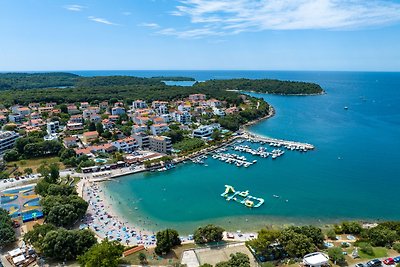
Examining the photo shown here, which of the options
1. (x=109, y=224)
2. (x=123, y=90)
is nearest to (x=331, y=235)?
(x=109, y=224)

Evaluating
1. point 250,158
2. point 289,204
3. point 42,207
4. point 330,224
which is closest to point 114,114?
point 250,158

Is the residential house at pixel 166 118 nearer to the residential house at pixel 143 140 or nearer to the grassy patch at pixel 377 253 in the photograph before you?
the residential house at pixel 143 140

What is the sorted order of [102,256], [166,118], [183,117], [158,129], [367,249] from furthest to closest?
1. [183,117]
2. [166,118]
3. [158,129]
4. [367,249]
5. [102,256]

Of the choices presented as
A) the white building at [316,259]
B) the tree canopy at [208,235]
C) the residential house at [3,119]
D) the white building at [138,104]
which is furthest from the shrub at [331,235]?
the residential house at [3,119]

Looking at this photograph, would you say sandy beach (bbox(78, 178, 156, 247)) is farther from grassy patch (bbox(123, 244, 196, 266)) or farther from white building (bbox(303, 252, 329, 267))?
white building (bbox(303, 252, 329, 267))

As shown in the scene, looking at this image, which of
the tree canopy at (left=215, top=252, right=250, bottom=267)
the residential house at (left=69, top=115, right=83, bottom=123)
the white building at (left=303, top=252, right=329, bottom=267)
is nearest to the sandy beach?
the tree canopy at (left=215, top=252, right=250, bottom=267)

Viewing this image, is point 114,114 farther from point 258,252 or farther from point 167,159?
point 258,252

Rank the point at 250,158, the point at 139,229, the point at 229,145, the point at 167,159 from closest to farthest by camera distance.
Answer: the point at 139,229 < the point at 167,159 < the point at 250,158 < the point at 229,145

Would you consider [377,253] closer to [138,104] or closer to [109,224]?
[109,224]
